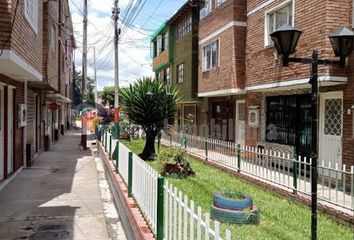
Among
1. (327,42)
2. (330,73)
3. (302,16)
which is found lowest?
(330,73)

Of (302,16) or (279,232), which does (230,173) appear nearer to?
(302,16)

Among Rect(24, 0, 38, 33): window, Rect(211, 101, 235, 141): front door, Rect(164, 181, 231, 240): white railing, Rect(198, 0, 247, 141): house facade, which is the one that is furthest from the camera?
Rect(211, 101, 235, 141): front door

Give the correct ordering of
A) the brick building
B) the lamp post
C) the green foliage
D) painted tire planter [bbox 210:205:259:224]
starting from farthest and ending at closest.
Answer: the green foliage
the brick building
painted tire planter [bbox 210:205:259:224]
the lamp post

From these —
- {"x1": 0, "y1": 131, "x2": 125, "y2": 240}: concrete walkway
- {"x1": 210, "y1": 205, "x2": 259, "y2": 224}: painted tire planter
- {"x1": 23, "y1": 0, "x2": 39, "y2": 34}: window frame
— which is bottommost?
{"x1": 0, "y1": 131, "x2": 125, "y2": 240}: concrete walkway

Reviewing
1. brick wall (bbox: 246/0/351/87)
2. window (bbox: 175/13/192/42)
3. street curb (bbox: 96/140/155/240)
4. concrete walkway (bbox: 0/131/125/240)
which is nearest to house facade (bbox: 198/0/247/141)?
brick wall (bbox: 246/0/351/87)

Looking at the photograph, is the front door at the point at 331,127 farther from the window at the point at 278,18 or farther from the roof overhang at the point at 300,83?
the window at the point at 278,18

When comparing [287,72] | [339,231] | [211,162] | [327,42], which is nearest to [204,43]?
[211,162]

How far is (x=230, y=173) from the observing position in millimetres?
11906

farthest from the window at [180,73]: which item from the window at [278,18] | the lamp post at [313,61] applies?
the lamp post at [313,61]

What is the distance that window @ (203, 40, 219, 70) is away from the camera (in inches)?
672

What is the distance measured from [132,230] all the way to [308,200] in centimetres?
372

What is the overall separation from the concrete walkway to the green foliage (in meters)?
2.35

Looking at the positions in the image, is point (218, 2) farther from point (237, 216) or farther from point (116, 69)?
point (237, 216)

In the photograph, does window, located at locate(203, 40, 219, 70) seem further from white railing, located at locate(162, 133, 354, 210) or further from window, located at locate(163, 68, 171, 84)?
window, located at locate(163, 68, 171, 84)
